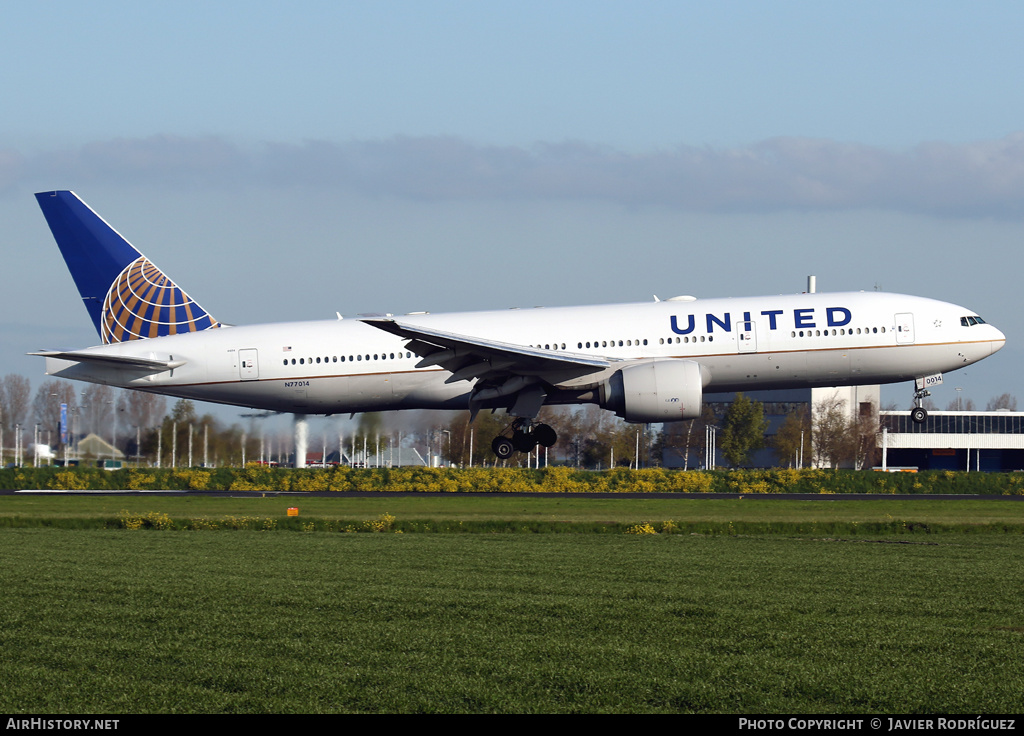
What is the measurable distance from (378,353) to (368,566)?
19027mm

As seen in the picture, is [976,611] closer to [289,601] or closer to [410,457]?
[289,601]

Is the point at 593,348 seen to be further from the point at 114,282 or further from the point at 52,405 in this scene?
the point at 52,405

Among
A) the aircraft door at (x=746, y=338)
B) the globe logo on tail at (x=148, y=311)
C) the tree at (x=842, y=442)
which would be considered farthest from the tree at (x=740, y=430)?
the globe logo on tail at (x=148, y=311)

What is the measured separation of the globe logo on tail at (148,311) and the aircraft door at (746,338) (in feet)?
54.9

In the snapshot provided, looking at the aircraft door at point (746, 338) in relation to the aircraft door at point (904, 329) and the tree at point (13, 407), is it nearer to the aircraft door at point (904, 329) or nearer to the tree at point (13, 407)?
the aircraft door at point (904, 329)

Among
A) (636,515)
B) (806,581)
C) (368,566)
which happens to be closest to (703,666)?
(806,581)

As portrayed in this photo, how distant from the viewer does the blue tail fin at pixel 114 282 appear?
36906 mm

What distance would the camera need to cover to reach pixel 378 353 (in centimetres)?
3394

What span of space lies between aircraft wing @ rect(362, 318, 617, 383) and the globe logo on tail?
8422 millimetres

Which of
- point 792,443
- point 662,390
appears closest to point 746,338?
point 662,390

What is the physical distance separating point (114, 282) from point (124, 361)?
430cm

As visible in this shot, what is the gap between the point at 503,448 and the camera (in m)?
34.2

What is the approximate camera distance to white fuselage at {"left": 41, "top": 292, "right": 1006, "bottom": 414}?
104 feet

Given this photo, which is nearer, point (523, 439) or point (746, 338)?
point (746, 338)
